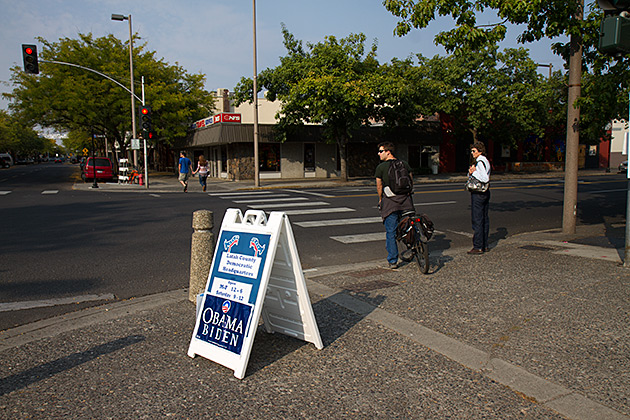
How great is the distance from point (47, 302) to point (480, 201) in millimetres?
6360

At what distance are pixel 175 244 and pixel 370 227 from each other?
4376 millimetres

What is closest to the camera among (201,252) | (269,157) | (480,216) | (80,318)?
(80,318)

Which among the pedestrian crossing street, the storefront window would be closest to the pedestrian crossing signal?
the storefront window

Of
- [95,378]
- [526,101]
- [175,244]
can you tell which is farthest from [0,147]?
[95,378]

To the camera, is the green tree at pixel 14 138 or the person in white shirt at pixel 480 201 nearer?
the person in white shirt at pixel 480 201

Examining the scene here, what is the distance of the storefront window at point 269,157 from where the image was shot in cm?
3338

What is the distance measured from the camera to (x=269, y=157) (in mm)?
33562

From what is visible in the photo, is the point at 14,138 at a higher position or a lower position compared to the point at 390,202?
higher

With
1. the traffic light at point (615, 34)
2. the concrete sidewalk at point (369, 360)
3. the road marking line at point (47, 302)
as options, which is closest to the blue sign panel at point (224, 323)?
the concrete sidewalk at point (369, 360)

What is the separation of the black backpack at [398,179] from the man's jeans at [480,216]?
1660mm

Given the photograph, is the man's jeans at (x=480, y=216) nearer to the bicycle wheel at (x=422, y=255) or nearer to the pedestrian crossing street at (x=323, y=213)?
the bicycle wheel at (x=422, y=255)

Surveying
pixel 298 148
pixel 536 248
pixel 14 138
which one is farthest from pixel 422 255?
pixel 14 138

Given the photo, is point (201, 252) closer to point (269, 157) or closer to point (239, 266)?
point (239, 266)

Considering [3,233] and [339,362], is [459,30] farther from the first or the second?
[3,233]
